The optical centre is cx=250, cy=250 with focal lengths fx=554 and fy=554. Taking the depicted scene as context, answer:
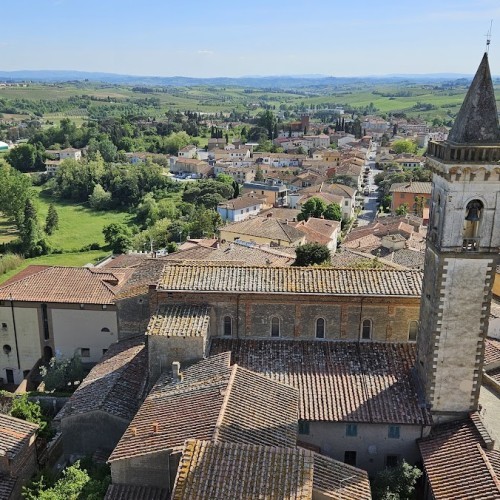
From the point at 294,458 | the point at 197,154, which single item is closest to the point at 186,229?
the point at 294,458

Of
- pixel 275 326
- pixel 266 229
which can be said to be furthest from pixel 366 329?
pixel 266 229

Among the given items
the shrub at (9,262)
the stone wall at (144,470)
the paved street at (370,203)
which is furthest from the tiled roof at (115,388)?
the paved street at (370,203)

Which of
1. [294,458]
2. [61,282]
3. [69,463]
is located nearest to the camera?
[294,458]

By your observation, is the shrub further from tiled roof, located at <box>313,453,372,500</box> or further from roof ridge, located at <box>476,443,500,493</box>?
roof ridge, located at <box>476,443,500,493</box>

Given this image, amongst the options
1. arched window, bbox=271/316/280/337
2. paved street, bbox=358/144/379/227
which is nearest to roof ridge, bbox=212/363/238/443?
arched window, bbox=271/316/280/337

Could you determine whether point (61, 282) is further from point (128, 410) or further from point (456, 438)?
point (456, 438)
